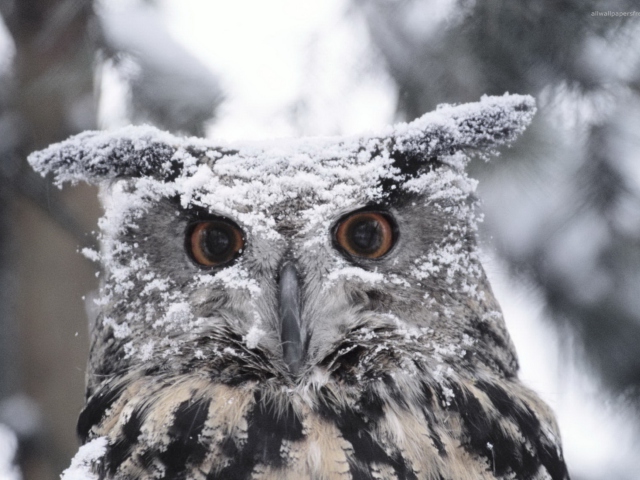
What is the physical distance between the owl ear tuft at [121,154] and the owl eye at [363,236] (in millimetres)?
334

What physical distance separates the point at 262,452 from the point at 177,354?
28cm

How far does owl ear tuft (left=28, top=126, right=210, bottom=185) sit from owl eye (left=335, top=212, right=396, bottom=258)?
334 millimetres

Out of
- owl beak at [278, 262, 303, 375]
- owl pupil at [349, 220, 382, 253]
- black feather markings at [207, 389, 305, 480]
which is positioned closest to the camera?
black feather markings at [207, 389, 305, 480]

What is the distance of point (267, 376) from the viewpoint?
3.72 feet

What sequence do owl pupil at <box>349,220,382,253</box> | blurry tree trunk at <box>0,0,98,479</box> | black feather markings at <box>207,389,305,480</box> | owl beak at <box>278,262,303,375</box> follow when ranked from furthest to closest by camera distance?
blurry tree trunk at <box>0,0,98,479</box> → owl pupil at <box>349,220,382,253</box> → owl beak at <box>278,262,303,375</box> → black feather markings at <box>207,389,305,480</box>

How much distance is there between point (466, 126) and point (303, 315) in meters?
0.48

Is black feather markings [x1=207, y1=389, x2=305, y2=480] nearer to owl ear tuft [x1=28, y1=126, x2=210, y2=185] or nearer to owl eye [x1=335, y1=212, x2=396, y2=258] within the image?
owl eye [x1=335, y1=212, x2=396, y2=258]

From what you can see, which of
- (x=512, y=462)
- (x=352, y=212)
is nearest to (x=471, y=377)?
(x=512, y=462)

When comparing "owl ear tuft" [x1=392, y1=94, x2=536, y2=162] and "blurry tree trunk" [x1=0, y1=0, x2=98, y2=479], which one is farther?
"blurry tree trunk" [x1=0, y1=0, x2=98, y2=479]

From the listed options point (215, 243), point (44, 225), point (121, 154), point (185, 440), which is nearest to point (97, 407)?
point (185, 440)

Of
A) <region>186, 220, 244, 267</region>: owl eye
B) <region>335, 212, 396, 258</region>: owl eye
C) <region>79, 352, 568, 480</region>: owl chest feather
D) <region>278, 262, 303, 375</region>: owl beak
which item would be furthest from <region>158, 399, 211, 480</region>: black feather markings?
<region>335, 212, 396, 258</region>: owl eye

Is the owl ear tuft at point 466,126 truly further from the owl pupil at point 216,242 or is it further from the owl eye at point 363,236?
the owl pupil at point 216,242

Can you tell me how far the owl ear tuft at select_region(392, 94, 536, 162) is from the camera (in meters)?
1.23

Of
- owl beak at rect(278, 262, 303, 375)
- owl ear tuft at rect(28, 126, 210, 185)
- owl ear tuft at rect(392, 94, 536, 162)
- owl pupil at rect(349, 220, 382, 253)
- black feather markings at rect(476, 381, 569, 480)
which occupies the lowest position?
black feather markings at rect(476, 381, 569, 480)
